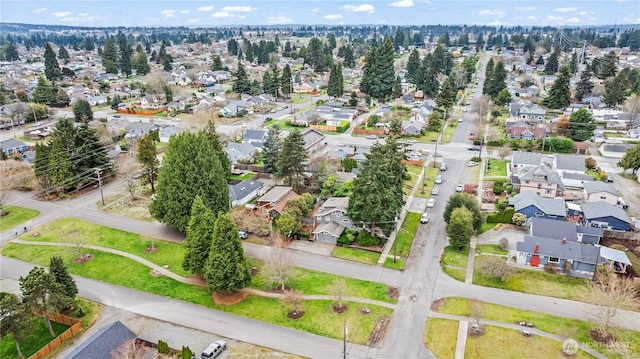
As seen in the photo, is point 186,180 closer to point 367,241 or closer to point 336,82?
point 367,241

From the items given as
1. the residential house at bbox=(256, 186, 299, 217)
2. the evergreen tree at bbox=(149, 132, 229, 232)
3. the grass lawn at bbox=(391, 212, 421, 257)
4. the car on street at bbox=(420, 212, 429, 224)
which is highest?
the evergreen tree at bbox=(149, 132, 229, 232)

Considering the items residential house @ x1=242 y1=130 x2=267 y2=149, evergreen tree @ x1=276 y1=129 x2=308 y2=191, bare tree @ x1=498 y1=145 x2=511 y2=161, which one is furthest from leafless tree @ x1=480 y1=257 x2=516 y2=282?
residential house @ x1=242 y1=130 x2=267 y2=149

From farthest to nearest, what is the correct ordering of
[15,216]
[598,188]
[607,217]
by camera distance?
[598,188] → [15,216] → [607,217]

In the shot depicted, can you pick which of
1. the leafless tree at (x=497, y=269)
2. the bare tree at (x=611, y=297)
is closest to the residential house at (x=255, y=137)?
the leafless tree at (x=497, y=269)

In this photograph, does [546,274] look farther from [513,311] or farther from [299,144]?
[299,144]

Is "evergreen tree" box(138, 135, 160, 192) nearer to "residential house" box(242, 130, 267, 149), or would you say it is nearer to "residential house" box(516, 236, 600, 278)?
"residential house" box(242, 130, 267, 149)

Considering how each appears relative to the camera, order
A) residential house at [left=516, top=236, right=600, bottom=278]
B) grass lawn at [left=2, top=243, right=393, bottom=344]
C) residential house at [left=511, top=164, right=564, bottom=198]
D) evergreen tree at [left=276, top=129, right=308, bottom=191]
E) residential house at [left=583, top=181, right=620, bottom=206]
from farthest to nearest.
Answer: evergreen tree at [left=276, top=129, right=308, bottom=191] < residential house at [left=511, top=164, right=564, bottom=198] < residential house at [left=583, top=181, right=620, bottom=206] < residential house at [left=516, top=236, right=600, bottom=278] < grass lawn at [left=2, top=243, right=393, bottom=344]

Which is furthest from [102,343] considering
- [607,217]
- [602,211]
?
[602,211]
